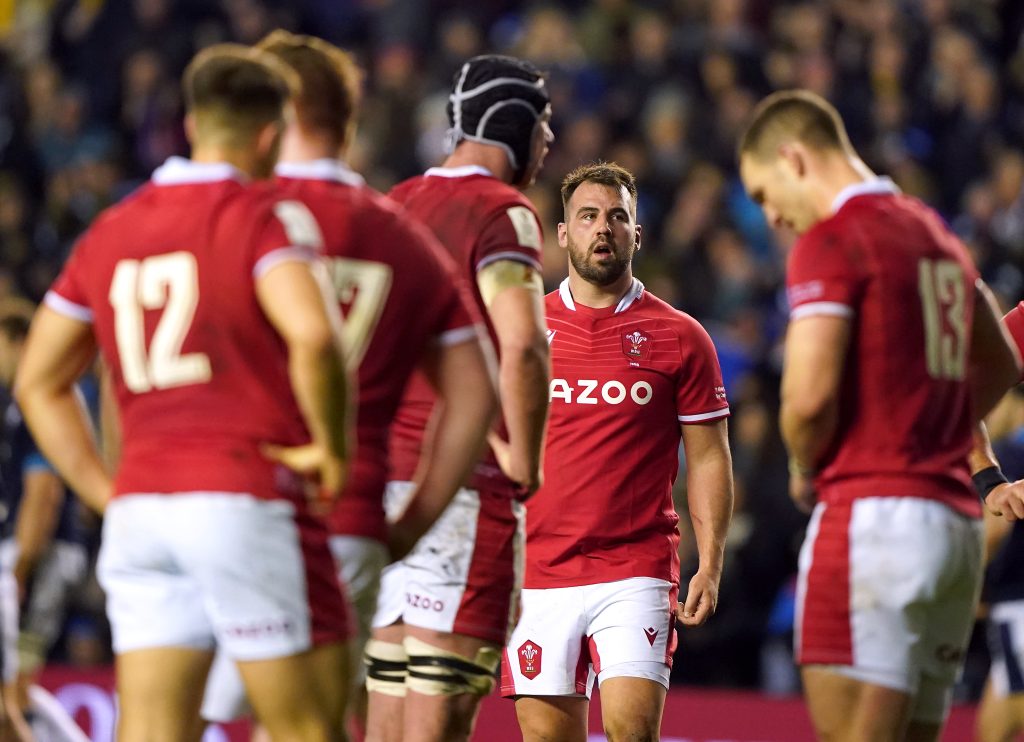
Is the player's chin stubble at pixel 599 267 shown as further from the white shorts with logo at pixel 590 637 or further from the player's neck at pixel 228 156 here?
the player's neck at pixel 228 156

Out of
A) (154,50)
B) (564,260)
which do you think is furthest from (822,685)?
(154,50)

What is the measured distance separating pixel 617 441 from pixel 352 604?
7.94 feet

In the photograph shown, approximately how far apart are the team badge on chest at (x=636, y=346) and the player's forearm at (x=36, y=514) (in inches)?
158

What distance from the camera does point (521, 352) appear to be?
17.6 ft

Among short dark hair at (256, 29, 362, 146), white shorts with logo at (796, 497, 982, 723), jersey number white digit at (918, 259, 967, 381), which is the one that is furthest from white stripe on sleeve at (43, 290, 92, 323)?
jersey number white digit at (918, 259, 967, 381)

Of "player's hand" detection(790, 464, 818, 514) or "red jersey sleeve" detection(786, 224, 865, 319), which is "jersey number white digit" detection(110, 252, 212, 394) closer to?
"red jersey sleeve" detection(786, 224, 865, 319)

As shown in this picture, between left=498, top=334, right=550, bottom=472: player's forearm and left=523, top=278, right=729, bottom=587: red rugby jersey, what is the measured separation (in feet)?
4.21

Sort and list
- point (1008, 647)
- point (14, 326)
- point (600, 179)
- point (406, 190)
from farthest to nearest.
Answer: point (14, 326) < point (1008, 647) < point (600, 179) < point (406, 190)

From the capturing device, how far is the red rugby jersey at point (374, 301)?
4.57 meters

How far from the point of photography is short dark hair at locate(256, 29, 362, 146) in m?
4.68

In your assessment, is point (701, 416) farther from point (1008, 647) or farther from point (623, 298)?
point (1008, 647)

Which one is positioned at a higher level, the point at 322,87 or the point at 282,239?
the point at 322,87

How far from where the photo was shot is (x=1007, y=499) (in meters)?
6.11

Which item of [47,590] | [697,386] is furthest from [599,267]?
[47,590]
